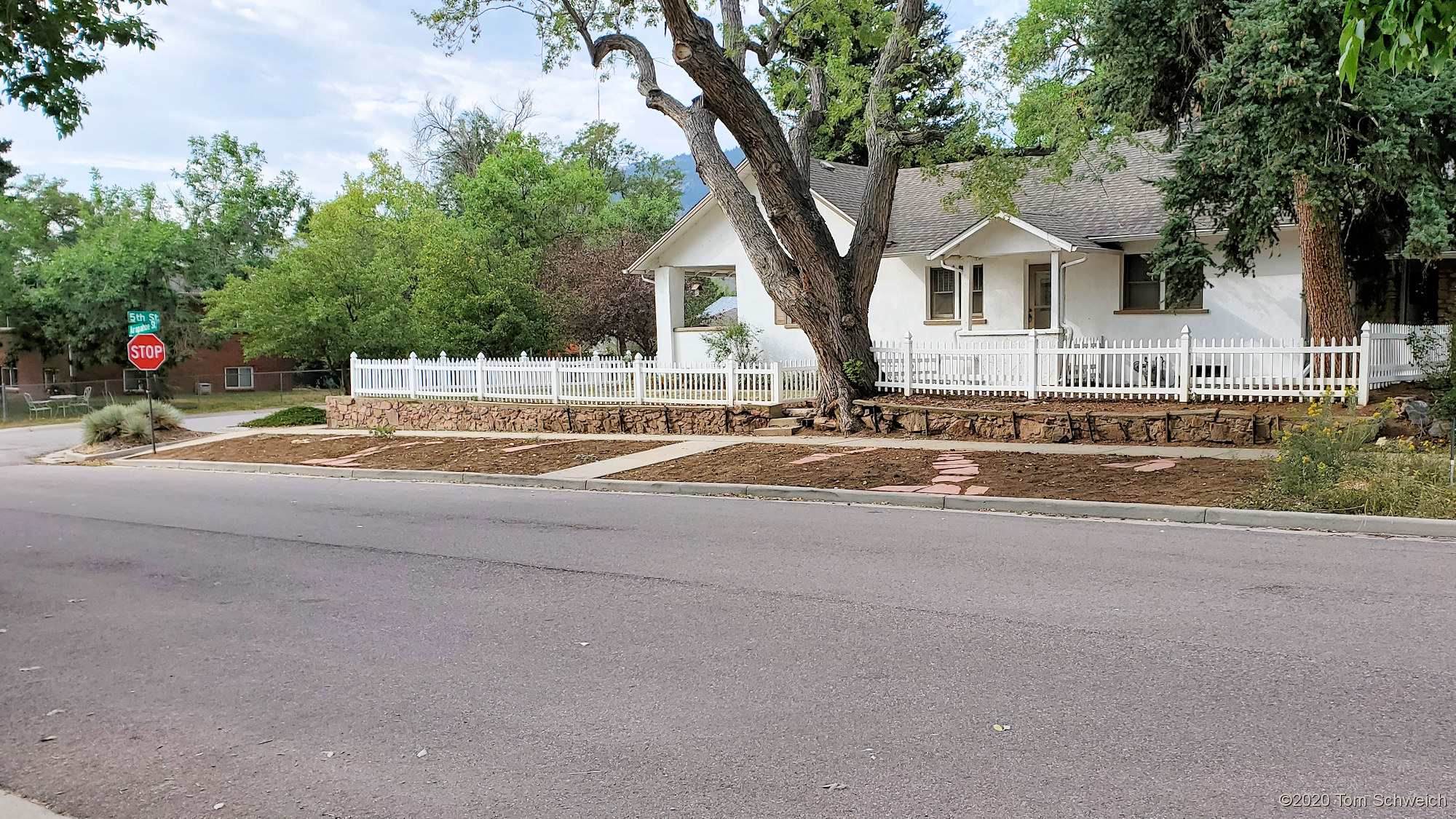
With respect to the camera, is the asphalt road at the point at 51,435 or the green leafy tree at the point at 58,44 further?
the asphalt road at the point at 51,435

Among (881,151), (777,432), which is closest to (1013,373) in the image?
(777,432)

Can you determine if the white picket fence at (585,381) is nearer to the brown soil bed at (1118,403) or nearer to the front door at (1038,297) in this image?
the brown soil bed at (1118,403)

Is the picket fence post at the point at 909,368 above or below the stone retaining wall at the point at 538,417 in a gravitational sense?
above

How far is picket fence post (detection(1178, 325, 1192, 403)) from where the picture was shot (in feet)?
53.0

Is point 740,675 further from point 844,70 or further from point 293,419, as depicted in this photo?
point 293,419

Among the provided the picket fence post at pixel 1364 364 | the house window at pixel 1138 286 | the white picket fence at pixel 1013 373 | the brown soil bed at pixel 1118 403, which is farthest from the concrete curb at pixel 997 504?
the house window at pixel 1138 286

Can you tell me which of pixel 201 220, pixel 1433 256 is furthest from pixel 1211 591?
pixel 201 220

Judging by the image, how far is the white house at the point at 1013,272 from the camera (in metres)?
20.5

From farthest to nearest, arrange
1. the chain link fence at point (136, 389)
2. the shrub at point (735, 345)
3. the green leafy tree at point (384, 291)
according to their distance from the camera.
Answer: the chain link fence at point (136, 389) → the green leafy tree at point (384, 291) → the shrub at point (735, 345)

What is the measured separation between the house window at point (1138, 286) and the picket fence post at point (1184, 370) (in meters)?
5.75

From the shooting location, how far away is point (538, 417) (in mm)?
21219

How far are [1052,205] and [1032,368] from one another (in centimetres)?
763

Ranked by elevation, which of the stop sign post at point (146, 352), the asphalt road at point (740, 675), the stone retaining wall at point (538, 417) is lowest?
the asphalt road at point (740, 675)

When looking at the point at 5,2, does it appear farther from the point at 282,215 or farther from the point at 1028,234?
the point at 282,215
